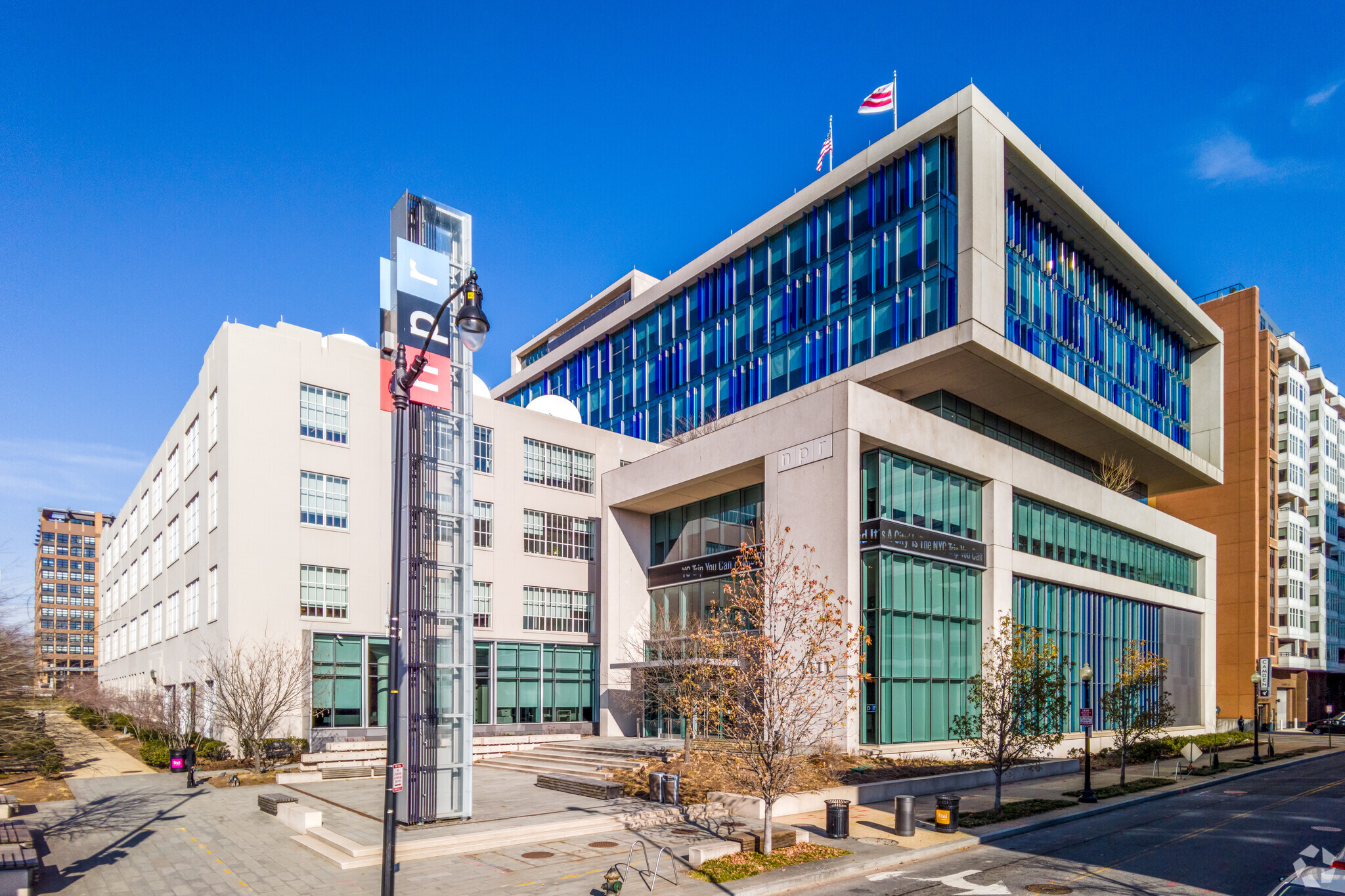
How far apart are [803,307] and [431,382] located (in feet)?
85.8

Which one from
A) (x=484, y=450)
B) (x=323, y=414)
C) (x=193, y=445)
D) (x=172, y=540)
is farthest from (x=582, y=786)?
(x=172, y=540)

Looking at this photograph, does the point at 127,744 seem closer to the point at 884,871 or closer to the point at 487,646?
the point at 487,646

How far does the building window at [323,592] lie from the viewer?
35906mm

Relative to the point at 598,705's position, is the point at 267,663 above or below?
above

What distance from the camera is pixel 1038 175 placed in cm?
4144

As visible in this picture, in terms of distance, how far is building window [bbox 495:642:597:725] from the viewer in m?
41.2

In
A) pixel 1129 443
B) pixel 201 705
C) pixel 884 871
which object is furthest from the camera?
pixel 1129 443

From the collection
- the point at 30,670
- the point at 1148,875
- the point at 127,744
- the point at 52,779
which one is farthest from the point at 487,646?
the point at 1148,875

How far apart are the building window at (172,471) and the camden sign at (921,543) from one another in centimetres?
3586

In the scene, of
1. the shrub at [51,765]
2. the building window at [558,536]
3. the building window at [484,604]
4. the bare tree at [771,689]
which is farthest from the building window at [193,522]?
the bare tree at [771,689]

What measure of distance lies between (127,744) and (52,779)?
14690mm

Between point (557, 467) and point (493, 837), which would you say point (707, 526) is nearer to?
point (557, 467)

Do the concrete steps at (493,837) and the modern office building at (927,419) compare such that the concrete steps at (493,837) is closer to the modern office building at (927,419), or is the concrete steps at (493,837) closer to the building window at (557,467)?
the modern office building at (927,419)

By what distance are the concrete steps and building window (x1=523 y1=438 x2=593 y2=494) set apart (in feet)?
74.3
